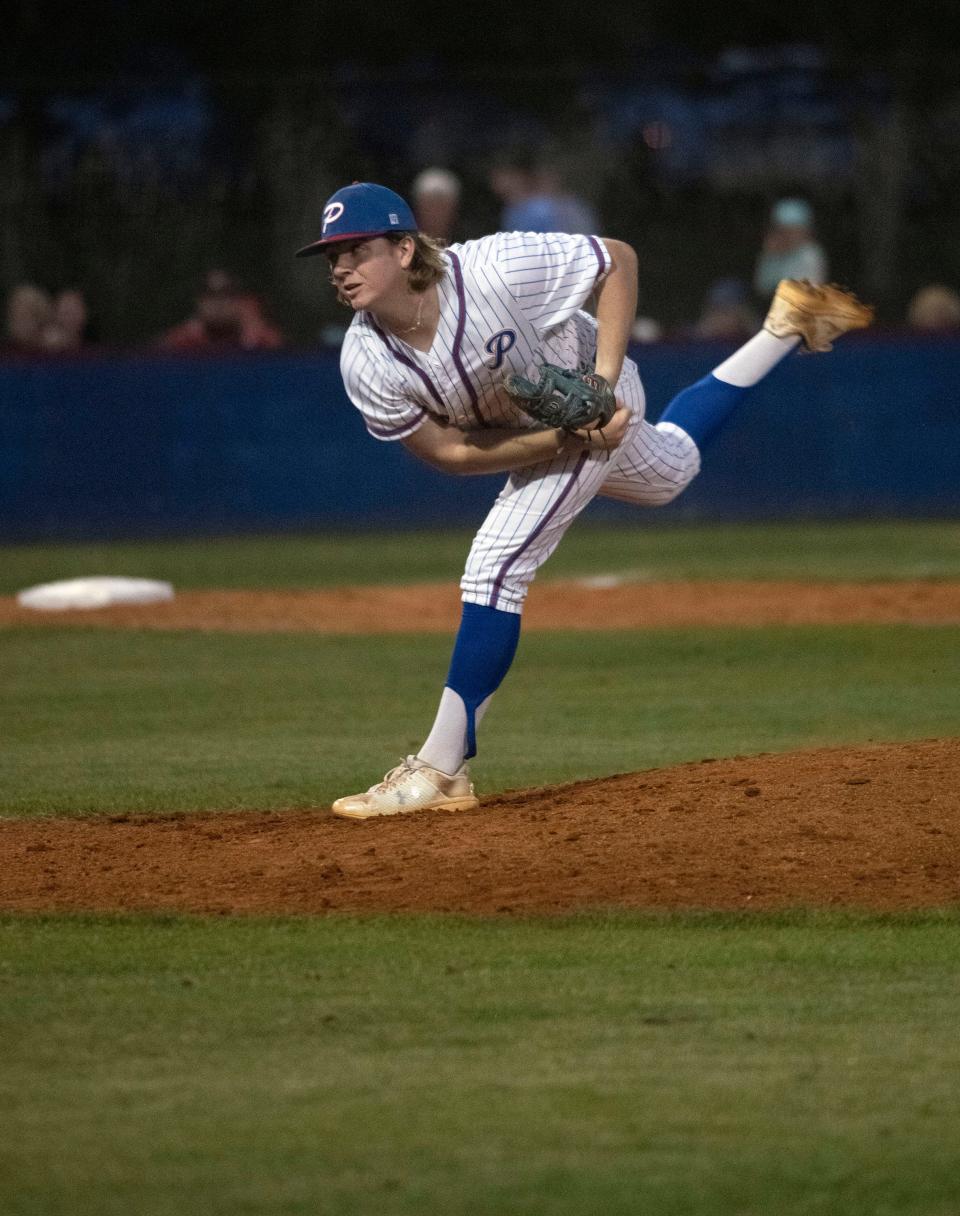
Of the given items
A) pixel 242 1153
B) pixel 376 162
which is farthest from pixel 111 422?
pixel 242 1153

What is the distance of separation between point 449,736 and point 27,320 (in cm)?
1121

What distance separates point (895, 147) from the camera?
1667 centimetres

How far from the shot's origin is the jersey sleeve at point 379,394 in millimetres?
5633

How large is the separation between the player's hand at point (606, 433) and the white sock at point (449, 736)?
73 centimetres

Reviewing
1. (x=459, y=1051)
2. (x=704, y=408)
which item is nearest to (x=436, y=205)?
(x=704, y=408)

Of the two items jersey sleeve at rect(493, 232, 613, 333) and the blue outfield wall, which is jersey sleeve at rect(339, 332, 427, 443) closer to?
jersey sleeve at rect(493, 232, 613, 333)

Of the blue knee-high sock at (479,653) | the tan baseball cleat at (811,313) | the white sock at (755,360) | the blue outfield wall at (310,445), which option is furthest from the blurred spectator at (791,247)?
the blue knee-high sock at (479,653)

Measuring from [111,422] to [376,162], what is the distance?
2.87 meters

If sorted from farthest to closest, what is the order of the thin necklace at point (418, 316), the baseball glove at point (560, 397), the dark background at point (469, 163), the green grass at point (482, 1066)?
the dark background at point (469, 163) → the thin necklace at point (418, 316) → the baseball glove at point (560, 397) → the green grass at point (482, 1066)

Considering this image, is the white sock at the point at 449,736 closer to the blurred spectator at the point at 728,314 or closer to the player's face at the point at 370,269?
the player's face at the point at 370,269

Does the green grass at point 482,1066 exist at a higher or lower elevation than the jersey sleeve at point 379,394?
lower

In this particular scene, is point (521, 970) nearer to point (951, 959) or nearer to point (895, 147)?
point (951, 959)

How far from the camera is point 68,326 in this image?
1645cm

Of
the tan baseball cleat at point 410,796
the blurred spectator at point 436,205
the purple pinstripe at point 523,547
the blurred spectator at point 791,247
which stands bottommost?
the tan baseball cleat at point 410,796
